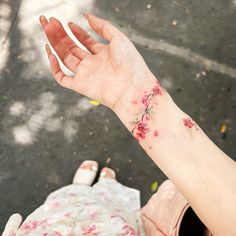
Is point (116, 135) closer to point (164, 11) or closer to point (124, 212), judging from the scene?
point (124, 212)

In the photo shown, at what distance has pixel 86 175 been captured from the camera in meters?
3.40

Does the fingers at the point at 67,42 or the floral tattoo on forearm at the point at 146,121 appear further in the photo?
the fingers at the point at 67,42

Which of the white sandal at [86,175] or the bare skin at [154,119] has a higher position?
the bare skin at [154,119]

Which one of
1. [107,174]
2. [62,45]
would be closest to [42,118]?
[107,174]

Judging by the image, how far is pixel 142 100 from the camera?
2240 mm

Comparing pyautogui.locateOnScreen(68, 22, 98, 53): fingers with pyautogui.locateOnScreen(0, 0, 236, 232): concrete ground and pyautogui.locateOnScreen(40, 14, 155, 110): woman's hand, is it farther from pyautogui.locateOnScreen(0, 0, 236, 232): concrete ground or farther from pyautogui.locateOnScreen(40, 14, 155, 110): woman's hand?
pyautogui.locateOnScreen(0, 0, 236, 232): concrete ground

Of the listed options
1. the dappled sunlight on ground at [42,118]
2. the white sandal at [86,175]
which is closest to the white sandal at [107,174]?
the white sandal at [86,175]

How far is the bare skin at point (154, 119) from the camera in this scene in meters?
1.83

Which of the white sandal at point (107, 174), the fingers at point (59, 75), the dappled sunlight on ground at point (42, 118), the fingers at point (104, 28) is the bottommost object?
the white sandal at point (107, 174)

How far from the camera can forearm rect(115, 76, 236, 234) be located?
1808mm

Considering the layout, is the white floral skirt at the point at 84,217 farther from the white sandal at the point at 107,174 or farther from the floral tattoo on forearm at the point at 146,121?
the floral tattoo on forearm at the point at 146,121

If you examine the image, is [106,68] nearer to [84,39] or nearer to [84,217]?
[84,39]

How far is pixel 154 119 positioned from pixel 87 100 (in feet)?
5.16

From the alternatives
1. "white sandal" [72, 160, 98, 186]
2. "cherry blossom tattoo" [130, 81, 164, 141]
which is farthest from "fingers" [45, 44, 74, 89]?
"white sandal" [72, 160, 98, 186]
